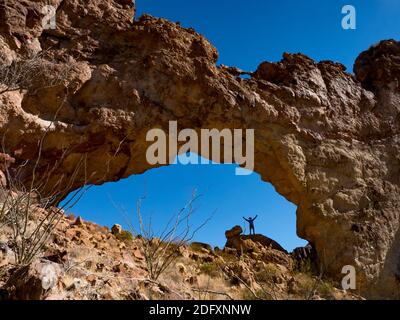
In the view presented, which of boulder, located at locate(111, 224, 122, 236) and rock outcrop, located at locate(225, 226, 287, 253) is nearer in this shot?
boulder, located at locate(111, 224, 122, 236)

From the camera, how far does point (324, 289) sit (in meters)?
7.59

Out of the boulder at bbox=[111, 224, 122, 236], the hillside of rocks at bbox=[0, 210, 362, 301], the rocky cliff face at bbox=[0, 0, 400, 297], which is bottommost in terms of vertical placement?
the hillside of rocks at bbox=[0, 210, 362, 301]

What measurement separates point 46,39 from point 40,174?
3.03 meters

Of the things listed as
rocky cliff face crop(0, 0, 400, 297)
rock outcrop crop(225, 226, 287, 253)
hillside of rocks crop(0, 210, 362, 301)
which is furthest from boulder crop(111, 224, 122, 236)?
rock outcrop crop(225, 226, 287, 253)

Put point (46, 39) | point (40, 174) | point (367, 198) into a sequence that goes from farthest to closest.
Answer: point (367, 198) → point (46, 39) → point (40, 174)

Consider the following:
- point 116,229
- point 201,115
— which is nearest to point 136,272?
point 116,229

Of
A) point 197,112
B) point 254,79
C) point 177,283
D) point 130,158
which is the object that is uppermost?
point 254,79

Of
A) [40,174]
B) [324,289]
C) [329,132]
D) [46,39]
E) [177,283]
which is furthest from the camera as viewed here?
[329,132]

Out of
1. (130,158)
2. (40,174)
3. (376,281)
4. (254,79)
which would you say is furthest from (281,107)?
(40,174)

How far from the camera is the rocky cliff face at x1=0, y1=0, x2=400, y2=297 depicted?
820 centimetres

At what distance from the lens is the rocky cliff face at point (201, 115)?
8.20 m

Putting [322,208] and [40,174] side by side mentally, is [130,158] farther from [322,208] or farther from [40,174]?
[322,208]

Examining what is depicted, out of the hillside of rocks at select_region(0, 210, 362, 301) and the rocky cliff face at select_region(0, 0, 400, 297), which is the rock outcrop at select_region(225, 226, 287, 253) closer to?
the hillside of rocks at select_region(0, 210, 362, 301)

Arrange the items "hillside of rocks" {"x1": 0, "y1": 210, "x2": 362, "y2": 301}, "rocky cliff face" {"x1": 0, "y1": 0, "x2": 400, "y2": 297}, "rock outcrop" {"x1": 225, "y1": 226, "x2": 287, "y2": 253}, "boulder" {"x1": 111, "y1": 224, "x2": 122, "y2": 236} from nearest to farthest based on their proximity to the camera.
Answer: "hillside of rocks" {"x1": 0, "y1": 210, "x2": 362, "y2": 301}
"rocky cliff face" {"x1": 0, "y1": 0, "x2": 400, "y2": 297}
"boulder" {"x1": 111, "y1": 224, "x2": 122, "y2": 236}
"rock outcrop" {"x1": 225, "y1": 226, "x2": 287, "y2": 253}
